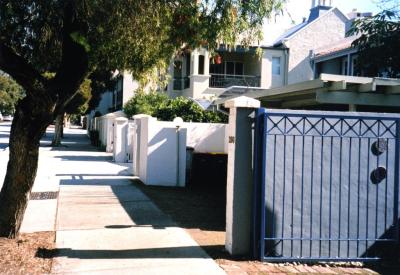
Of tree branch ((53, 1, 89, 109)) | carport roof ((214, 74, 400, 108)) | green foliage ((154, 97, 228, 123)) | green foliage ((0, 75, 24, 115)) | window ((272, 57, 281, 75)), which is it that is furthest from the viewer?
green foliage ((0, 75, 24, 115))

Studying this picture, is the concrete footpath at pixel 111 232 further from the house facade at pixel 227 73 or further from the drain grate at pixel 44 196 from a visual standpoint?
the house facade at pixel 227 73

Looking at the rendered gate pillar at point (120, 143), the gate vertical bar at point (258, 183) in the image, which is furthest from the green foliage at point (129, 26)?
the rendered gate pillar at point (120, 143)

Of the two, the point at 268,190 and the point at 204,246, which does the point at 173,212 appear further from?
the point at 268,190

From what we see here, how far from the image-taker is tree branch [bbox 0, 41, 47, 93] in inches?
254

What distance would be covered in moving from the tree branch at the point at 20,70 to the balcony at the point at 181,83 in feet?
79.9

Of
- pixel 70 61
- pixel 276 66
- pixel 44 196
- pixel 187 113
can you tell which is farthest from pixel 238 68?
pixel 70 61

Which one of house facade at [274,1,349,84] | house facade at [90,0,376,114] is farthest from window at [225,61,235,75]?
house facade at [274,1,349,84]

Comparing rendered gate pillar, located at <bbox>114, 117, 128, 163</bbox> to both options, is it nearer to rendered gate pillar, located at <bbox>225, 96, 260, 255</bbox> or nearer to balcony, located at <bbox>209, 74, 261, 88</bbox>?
balcony, located at <bbox>209, 74, 261, 88</bbox>

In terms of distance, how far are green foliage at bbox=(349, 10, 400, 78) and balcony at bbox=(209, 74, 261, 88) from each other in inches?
661

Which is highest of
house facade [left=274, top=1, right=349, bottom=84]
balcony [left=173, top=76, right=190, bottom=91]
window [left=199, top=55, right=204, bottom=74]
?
house facade [left=274, top=1, right=349, bottom=84]

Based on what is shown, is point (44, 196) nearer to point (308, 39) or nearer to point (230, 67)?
point (230, 67)

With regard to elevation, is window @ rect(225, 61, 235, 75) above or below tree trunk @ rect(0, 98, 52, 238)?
above

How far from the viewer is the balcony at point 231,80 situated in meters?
30.5

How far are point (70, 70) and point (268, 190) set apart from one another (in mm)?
3176
